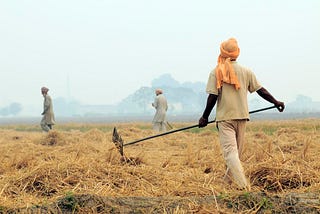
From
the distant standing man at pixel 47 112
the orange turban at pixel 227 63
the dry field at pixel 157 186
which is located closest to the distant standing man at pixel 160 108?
the distant standing man at pixel 47 112

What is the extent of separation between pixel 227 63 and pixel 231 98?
1.28 ft

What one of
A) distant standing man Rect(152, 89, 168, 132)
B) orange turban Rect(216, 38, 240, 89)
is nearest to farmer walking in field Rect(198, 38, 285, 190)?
orange turban Rect(216, 38, 240, 89)

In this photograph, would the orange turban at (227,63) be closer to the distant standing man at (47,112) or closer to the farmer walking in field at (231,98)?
the farmer walking in field at (231,98)

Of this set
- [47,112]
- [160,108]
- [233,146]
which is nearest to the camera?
[233,146]

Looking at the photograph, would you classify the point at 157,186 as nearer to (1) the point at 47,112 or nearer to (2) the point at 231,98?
(2) the point at 231,98

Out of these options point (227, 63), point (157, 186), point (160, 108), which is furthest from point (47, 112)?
point (227, 63)

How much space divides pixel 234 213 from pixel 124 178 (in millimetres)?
2056

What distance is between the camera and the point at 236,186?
5.33 meters

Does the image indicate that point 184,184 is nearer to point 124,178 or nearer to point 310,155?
point 124,178

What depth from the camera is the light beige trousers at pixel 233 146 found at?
525 cm

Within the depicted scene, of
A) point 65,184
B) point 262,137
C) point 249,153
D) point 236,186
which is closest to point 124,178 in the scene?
point 65,184

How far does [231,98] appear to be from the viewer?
211 inches

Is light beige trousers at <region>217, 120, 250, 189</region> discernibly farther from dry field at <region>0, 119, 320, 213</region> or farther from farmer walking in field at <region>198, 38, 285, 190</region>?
dry field at <region>0, 119, 320, 213</region>

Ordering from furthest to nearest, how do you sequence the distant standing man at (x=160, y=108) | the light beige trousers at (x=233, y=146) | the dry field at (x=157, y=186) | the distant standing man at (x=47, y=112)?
the distant standing man at (x=160, y=108) < the distant standing man at (x=47, y=112) < the light beige trousers at (x=233, y=146) < the dry field at (x=157, y=186)
